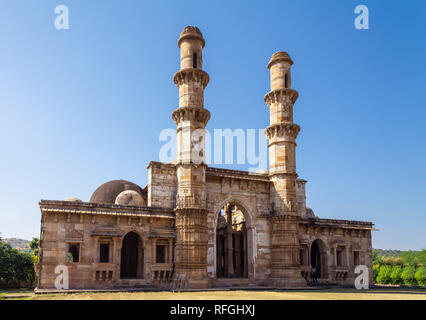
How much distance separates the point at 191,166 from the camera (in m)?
24.1

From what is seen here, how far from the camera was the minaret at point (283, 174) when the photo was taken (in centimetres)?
2589

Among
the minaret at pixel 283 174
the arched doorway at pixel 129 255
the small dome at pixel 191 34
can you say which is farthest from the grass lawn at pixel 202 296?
the small dome at pixel 191 34

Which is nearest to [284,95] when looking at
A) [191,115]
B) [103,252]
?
[191,115]

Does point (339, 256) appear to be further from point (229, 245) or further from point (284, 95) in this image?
point (284, 95)

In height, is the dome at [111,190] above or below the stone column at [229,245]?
above

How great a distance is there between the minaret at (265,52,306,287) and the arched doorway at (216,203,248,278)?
7.89 feet

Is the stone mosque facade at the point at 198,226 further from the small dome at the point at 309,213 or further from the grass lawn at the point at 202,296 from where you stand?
the grass lawn at the point at 202,296

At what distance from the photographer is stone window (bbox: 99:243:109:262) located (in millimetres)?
23797

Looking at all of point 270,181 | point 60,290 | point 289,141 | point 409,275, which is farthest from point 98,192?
point 409,275

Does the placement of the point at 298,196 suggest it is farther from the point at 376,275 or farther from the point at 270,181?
the point at 376,275

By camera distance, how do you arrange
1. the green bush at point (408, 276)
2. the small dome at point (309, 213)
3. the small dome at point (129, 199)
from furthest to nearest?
1. the green bush at point (408, 276)
2. the small dome at point (309, 213)
3. the small dome at point (129, 199)

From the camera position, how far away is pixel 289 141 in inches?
1094

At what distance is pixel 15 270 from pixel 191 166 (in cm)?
1730

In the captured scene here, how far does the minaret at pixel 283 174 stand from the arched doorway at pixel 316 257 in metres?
5.02
